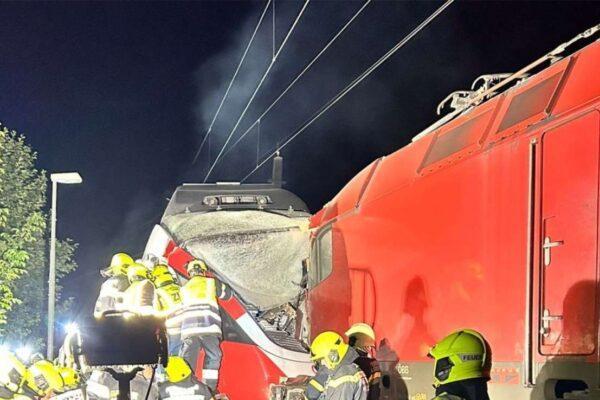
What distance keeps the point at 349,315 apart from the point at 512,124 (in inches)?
136

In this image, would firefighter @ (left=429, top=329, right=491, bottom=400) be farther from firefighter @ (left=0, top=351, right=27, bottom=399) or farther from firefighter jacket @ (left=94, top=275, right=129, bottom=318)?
firefighter jacket @ (left=94, top=275, right=129, bottom=318)

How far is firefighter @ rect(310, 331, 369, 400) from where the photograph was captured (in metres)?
5.55

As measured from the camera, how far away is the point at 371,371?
21.3 feet

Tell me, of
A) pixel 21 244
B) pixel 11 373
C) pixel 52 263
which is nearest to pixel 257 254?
pixel 11 373

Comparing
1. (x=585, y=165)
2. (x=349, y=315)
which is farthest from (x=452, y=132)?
(x=349, y=315)

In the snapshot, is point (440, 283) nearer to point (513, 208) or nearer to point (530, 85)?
point (513, 208)

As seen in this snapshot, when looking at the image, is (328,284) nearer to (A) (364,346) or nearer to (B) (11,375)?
(A) (364,346)

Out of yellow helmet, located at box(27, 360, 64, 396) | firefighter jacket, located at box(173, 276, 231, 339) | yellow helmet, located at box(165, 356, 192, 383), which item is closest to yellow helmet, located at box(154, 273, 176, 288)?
firefighter jacket, located at box(173, 276, 231, 339)

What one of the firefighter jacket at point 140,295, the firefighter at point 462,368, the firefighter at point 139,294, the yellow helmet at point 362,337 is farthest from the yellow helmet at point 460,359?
the firefighter jacket at point 140,295

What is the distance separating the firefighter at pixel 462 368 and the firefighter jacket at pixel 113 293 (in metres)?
5.93

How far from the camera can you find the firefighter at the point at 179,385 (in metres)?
6.73

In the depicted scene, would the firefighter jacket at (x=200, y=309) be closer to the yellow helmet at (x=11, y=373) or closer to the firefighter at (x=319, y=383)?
the yellow helmet at (x=11, y=373)

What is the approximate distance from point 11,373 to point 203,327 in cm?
236

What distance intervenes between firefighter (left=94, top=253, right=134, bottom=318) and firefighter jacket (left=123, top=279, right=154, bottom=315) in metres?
0.26
